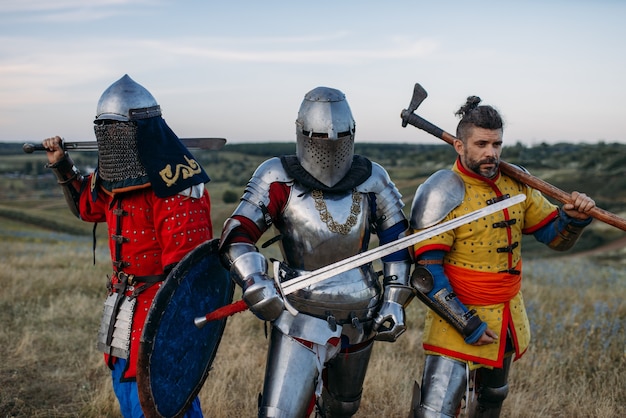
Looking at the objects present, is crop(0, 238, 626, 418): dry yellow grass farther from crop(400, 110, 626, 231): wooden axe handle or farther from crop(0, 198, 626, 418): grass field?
crop(400, 110, 626, 231): wooden axe handle

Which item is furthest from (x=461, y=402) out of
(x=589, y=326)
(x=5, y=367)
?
(x=5, y=367)

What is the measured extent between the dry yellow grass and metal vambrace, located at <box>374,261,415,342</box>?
1.68 m

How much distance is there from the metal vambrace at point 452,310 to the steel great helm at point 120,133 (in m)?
1.68

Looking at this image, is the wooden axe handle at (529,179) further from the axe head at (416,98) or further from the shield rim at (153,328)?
the shield rim at (153,328)

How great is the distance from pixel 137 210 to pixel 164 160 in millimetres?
322

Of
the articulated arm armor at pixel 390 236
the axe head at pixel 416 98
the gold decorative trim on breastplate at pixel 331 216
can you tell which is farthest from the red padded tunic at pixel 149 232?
the axe head at pixel 416 98

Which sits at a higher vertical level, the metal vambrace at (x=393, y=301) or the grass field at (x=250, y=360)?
the metal vambrace at (x=393, y=301)

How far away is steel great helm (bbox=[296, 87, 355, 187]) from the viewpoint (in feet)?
11.8

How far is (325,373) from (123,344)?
1.26 m

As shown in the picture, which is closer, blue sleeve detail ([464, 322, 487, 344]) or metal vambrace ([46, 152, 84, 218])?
blue sleeve detail ([464, 322, 487, 344])

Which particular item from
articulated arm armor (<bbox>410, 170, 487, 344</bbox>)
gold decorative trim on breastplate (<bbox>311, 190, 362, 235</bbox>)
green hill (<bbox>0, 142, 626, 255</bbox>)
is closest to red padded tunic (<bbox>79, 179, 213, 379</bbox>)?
gold decorative trim on breastplate (<bbox>311, 190, 362, 235</bbox>)

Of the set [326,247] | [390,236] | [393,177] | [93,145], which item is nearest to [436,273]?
[390,236]

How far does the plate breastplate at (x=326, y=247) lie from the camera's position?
3.59 metres

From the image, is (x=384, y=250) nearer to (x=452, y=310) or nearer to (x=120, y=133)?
(x=452, y=310)
